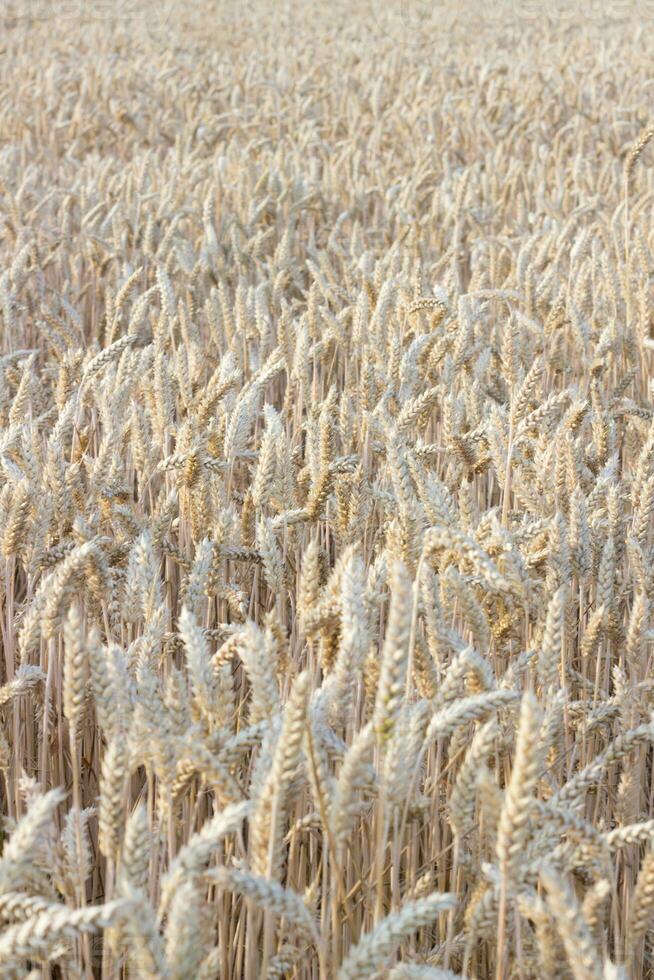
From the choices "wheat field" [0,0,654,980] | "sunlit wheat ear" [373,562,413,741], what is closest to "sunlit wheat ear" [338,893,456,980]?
"wheat field" [0,0,654,980]

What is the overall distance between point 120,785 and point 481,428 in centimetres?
114

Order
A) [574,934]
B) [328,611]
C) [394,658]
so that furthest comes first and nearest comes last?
[328,611] → [394,658] → [574,934]

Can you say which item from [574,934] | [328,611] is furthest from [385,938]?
[328,611]

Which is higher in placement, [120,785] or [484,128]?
[484,128]

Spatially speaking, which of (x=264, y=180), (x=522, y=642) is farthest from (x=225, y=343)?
(x=264, y=180)

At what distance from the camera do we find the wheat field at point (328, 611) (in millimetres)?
927

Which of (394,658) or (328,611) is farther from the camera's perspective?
(328,611)

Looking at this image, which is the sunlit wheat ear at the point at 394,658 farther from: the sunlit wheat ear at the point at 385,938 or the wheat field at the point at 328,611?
the sunlit wheat ear at the point at 385,938

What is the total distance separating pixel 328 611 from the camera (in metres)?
1.22

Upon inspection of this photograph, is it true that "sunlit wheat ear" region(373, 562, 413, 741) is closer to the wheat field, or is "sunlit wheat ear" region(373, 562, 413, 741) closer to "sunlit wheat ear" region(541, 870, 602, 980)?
the wheat field

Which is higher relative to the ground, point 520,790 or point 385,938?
point 520,790

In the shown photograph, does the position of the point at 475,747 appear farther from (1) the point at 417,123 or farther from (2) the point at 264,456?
(1) the point at 417,123

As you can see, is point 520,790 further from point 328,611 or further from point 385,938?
point 328,611

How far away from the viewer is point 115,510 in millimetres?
1775
